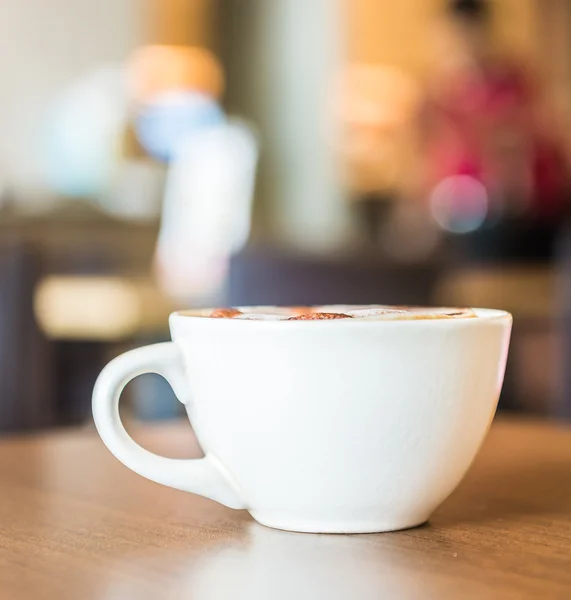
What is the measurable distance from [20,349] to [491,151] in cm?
209

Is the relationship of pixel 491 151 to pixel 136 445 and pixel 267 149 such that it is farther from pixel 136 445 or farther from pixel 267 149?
pixel 136 445

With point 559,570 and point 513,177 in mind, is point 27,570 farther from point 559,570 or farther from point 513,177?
point 513,177

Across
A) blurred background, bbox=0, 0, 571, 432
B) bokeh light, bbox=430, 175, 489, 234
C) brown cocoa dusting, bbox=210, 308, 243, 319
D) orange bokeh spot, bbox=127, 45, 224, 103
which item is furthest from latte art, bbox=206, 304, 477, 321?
orange bokeh spot, bbox=127, 45, 224, 103

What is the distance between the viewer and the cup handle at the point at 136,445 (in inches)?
15.8

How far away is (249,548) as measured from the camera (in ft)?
1.19

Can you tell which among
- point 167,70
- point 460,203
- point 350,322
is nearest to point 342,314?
point 350,322

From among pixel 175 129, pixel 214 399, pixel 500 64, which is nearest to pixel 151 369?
pixel 214 399

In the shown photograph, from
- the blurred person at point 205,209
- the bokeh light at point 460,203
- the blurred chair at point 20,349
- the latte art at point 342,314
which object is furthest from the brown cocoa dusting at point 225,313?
the blurred person at point 205,209

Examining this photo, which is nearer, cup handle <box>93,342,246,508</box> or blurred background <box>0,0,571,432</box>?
cup handle <box>93,342,246,508</box>

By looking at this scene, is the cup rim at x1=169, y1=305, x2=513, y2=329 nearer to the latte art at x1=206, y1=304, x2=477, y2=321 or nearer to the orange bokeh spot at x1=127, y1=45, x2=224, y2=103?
the latte art at x1=206, y1=304, x2=477, y2=321

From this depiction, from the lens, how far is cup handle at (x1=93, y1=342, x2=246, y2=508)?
40 cm

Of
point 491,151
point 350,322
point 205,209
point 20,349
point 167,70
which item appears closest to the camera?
point 350,322

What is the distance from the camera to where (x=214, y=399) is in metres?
0.39

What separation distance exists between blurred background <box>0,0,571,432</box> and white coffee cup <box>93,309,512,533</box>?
150 cm
